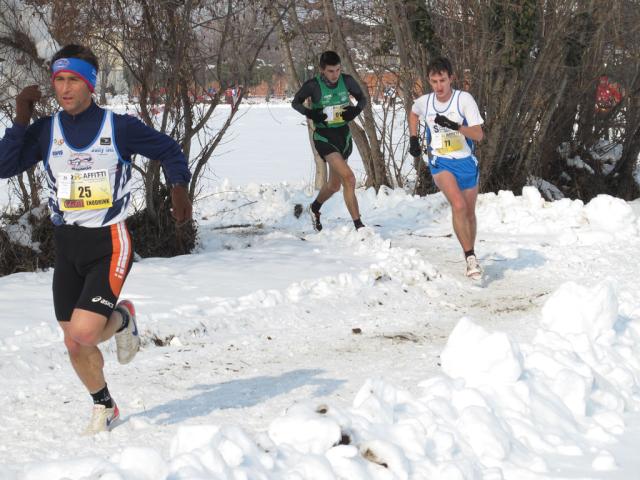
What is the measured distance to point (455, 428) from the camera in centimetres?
434

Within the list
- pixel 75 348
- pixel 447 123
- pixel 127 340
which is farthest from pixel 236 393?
pixel 447 123

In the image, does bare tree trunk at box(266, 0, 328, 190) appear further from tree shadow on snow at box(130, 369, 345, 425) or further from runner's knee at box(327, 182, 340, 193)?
tree shadow on snow at box(130, 369, 345, 425)

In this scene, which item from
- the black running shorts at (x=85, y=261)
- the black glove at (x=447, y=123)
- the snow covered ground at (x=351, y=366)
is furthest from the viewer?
the black glove at (x=447, y=123)

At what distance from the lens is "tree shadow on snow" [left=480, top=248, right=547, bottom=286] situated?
8953 mm

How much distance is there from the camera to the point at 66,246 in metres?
4.63

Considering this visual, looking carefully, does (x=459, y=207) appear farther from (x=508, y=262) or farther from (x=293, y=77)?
(x=293, y=77)

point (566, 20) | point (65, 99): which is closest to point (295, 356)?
point (65, 99)

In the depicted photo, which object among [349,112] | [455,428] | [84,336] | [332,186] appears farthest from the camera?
[332,186]

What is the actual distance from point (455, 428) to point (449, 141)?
444cm

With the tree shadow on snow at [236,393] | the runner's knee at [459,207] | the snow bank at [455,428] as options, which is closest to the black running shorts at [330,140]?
the runner's knee at [459,207]

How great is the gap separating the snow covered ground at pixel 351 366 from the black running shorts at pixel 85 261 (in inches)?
24.7

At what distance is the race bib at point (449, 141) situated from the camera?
8.41 m

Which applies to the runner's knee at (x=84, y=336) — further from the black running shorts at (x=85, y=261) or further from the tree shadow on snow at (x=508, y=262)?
the tree shadow on snow at (x=508, y=262)

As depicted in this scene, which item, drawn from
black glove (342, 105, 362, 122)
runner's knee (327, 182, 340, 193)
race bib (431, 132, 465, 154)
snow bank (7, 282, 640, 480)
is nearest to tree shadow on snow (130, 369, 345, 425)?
snow bank (7, 282, 640, 480)
